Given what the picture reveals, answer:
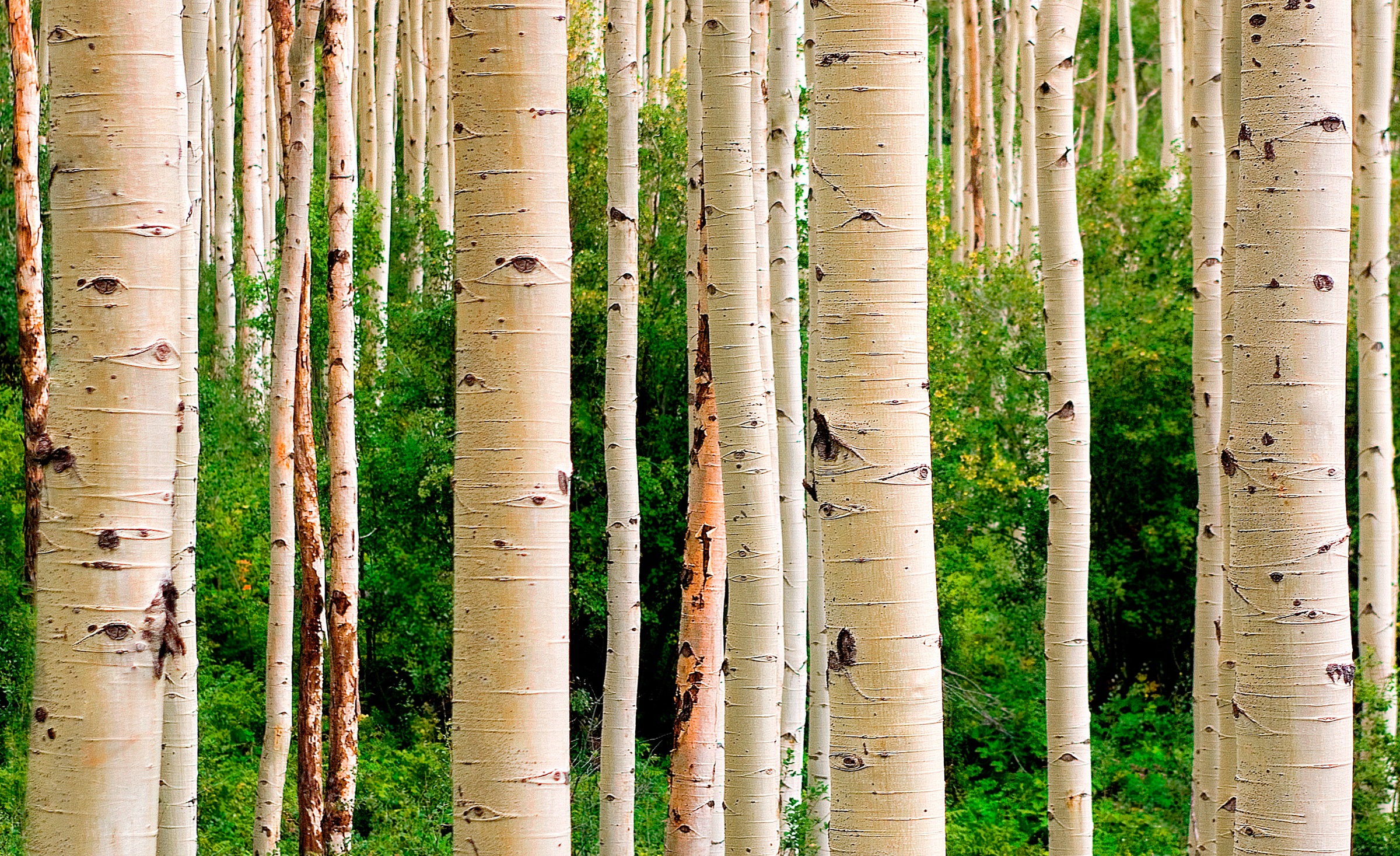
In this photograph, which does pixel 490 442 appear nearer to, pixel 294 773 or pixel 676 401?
pixel 294 773

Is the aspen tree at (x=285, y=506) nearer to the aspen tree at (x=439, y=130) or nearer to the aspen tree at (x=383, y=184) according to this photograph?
the aspen tree at (x=383, y=184)

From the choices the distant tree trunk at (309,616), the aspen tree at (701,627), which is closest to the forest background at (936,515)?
the distant tree trunk at (309,616)

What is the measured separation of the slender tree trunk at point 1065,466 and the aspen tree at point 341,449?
156 inches

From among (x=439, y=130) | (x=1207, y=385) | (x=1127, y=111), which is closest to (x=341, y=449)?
(x=1207, y=385)

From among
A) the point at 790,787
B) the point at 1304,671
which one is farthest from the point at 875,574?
the point at 790,787

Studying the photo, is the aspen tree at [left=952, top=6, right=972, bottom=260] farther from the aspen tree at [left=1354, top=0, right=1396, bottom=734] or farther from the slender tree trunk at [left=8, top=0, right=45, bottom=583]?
the slender tree trunk at [left=8, top=0, right=45, bottom=583]

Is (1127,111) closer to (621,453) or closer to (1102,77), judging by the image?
(1102,77)

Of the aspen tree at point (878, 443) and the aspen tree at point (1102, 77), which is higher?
the aspen tree at point (1102, 77)

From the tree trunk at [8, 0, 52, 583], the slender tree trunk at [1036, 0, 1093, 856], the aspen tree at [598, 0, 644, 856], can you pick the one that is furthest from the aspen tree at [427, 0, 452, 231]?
the slender tree trunk at [1036, 0, 1093, 856]

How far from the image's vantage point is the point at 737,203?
424cm

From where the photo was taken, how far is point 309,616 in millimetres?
7055

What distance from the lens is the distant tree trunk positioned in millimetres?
6938

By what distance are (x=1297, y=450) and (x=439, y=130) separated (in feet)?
48.7

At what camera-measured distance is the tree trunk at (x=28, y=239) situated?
25.7 feet
